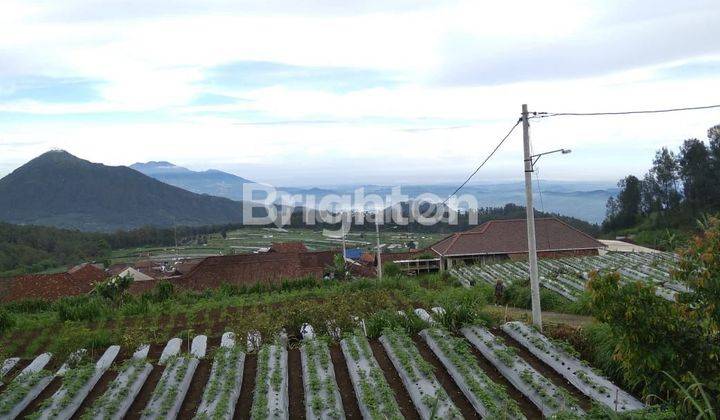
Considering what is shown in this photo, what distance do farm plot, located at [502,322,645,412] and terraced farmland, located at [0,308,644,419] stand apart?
0.05 ft

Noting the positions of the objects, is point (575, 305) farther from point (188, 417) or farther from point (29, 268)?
point (29, 268)

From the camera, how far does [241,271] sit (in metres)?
24.9

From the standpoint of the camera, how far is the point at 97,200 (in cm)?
13200

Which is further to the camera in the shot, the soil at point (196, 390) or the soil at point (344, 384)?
the soil at point (196, 390)

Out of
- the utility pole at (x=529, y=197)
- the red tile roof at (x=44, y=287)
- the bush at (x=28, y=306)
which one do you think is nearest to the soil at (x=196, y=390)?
the utility pole at (x=529, y=197)

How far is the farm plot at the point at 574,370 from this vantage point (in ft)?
18.9

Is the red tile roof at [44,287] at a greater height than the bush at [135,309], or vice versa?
the bush at [135,309]

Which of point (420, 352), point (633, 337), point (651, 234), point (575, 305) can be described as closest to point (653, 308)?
point (633, 337)

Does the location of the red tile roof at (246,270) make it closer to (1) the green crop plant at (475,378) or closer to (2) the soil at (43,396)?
(2) the soil at (43,396)

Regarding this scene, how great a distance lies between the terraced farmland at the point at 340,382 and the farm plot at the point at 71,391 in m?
0.02

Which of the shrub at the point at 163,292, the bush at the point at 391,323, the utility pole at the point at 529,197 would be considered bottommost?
the shrub at the point at 163,292

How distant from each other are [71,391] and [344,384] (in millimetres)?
3395

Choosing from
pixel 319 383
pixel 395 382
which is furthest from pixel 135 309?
pixel 395 382

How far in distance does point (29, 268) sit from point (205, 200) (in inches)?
3634
